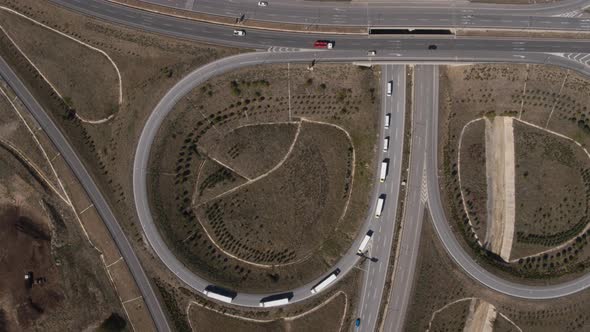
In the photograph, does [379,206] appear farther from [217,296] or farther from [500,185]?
[217,296]

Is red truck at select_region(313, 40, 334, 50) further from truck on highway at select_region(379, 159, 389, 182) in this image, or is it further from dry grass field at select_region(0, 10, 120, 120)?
dry grass field at select_region(0, 10, 120, 120)

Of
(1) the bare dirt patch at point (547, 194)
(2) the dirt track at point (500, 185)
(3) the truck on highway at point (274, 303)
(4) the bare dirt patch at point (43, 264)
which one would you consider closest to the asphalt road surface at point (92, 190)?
(4) the bare dirt patch at point (43, 264)

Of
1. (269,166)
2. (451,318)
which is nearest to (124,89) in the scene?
(269,166)

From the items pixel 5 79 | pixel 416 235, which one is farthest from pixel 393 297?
pixel 5 79

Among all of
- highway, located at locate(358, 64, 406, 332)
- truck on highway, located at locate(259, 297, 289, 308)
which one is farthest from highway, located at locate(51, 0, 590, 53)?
truck on highway, located at locate(259, 297, 289, 308)

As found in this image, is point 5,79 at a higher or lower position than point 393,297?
higher

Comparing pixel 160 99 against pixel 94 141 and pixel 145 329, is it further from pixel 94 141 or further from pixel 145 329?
pixel 145 329
